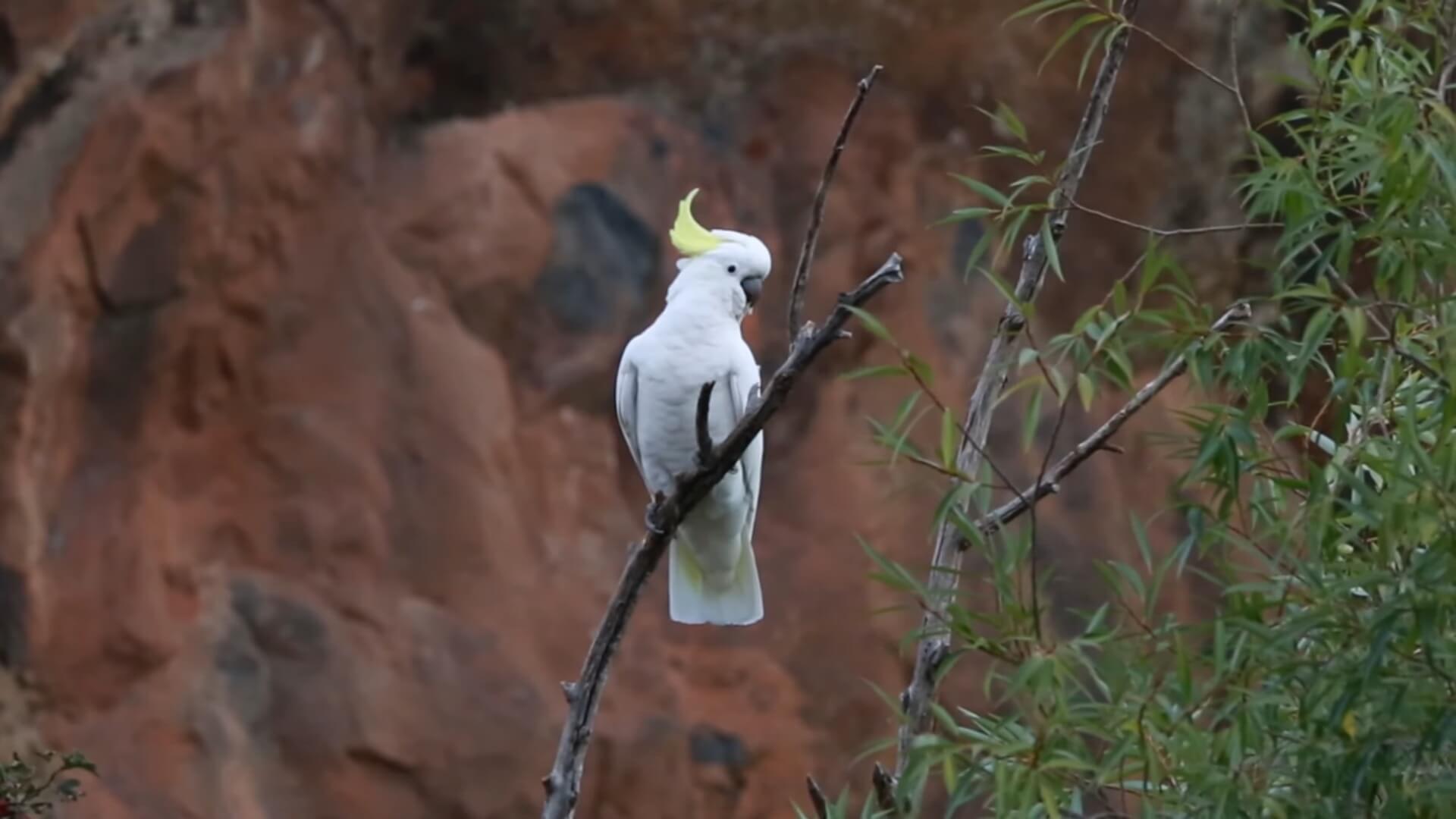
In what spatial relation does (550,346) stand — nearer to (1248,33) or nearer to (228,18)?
(228,18)

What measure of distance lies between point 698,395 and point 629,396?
19 cm

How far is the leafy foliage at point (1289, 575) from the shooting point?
1375mm

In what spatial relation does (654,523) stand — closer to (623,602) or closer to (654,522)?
(654,522)

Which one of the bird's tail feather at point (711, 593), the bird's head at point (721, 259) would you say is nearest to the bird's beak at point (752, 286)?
the bird's head at point (721, 259)

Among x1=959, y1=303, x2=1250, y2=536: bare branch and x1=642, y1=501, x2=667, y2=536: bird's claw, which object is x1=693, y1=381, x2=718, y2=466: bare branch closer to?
x1=642, y1=501, x2=667, y2=536: bird's claw

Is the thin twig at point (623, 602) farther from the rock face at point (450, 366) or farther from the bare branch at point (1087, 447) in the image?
the rock face at point (450, 366)

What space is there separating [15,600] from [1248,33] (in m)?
2.96

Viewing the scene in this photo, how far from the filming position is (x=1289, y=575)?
1.48 m

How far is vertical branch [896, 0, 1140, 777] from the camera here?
65.6 inches

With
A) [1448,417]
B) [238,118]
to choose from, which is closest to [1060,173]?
[1448,417]

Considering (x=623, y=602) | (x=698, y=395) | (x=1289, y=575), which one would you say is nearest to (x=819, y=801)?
(x=623, y=602)

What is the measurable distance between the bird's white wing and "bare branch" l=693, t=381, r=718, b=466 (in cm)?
59

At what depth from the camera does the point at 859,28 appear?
4.16m

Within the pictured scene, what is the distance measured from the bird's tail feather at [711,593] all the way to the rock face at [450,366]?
100 cm
